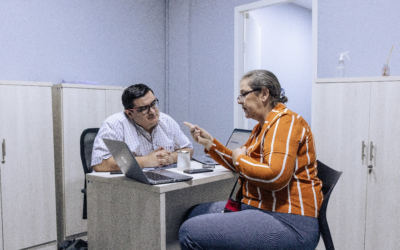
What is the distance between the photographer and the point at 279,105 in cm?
165

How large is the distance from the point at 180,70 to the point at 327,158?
2.28m

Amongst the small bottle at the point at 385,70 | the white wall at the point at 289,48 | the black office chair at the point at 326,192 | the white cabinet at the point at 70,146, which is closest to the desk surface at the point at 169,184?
the black office chair at the point at 326,192

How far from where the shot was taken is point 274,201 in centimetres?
148

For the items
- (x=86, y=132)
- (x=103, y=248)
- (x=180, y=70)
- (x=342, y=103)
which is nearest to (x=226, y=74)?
(x=180, y=70)

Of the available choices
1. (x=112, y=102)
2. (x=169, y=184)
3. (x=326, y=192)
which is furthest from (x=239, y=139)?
(x=112, y=102)

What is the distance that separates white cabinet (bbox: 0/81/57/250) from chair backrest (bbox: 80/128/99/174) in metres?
0.51

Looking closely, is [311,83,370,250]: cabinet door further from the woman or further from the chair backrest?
the chair backrest

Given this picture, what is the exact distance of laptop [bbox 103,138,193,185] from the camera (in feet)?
4.78

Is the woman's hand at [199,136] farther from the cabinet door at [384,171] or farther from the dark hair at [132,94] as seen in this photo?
the cabinet door at [384,171]

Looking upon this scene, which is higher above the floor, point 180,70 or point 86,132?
point 180,70

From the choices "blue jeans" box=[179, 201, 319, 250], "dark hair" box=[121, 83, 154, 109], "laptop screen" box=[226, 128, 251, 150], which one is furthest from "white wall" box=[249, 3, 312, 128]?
"blue jeans" box=[179, 201, 319, 250]

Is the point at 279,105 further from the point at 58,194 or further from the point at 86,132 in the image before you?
the point at 58,194

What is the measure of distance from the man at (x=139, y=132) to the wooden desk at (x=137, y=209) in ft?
0.79

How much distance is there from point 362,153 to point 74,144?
2.39 metres
